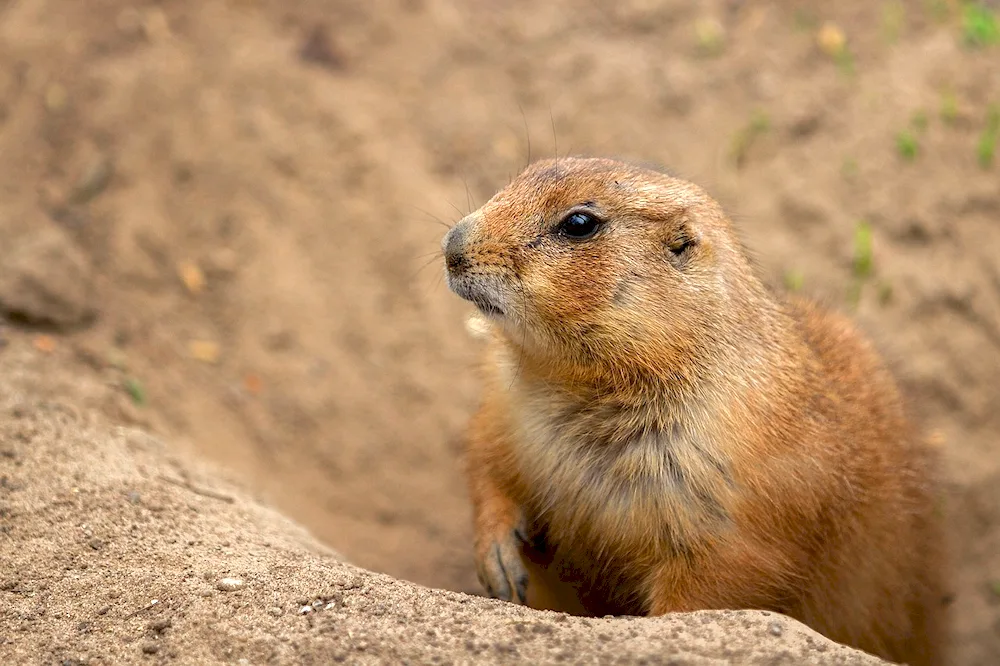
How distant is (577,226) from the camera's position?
4152 millimetres

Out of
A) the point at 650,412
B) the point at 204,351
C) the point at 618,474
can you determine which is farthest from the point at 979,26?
the point at 204,351

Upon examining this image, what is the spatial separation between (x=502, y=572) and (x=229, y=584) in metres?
1.19

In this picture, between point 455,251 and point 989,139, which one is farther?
point 989,139

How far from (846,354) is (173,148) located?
4.58 m

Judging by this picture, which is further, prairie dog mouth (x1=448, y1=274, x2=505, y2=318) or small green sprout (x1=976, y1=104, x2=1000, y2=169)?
small green sprout (x1=976, y1=104, x2=1000, y2=169)

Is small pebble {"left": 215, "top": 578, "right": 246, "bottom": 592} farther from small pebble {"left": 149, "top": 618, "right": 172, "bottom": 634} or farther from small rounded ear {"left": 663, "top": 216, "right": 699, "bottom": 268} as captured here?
small rounded ear {"left": 663, "top": 216, "right": 699, "bottom": 268}

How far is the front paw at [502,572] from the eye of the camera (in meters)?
4.41

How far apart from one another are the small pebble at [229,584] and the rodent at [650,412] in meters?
1.12

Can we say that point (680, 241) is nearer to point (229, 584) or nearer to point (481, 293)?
point (481, 293)

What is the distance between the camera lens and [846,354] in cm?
520

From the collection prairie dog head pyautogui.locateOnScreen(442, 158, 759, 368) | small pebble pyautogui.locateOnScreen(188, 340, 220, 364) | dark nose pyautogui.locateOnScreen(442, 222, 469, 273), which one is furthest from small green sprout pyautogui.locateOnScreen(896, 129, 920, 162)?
small pebble pyautogui.locateOnScreen(188, 340, 220, 364)

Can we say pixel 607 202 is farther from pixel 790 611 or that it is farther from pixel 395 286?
pixel 395 286

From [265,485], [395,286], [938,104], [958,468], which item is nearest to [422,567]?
[265,485]

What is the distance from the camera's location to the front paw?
4406 millimetres
